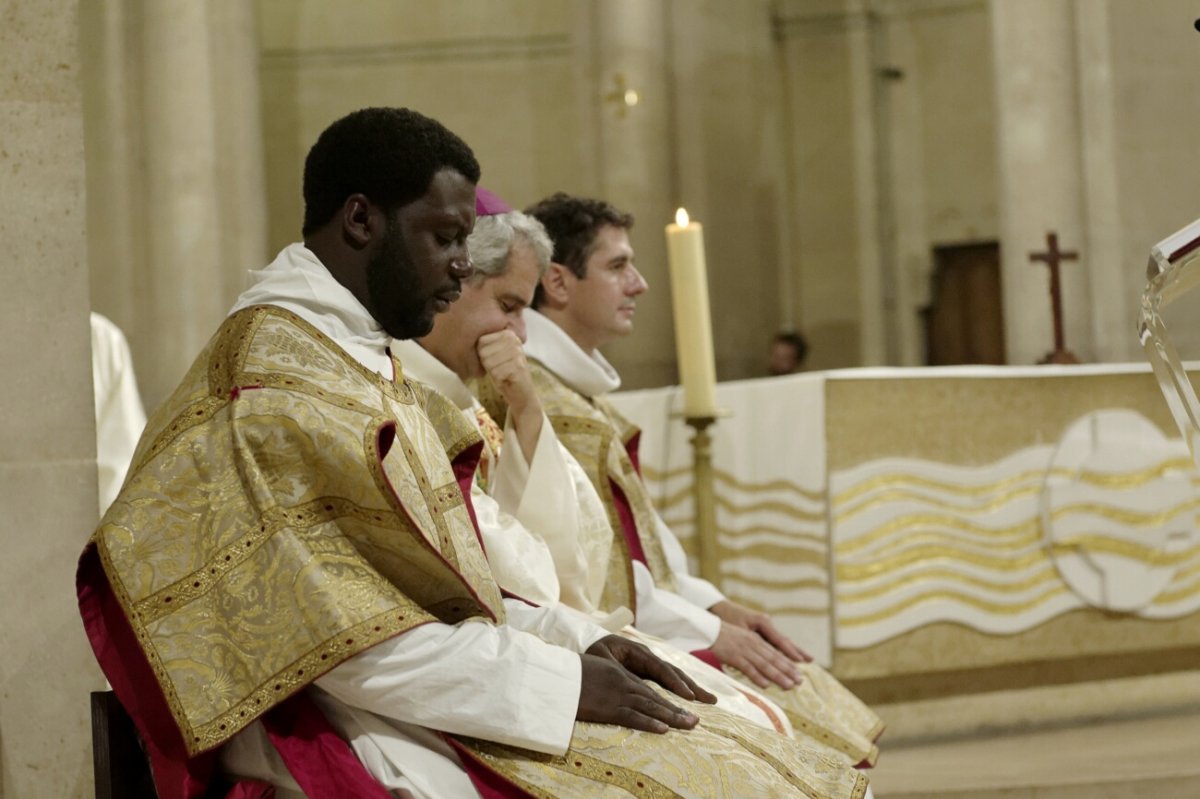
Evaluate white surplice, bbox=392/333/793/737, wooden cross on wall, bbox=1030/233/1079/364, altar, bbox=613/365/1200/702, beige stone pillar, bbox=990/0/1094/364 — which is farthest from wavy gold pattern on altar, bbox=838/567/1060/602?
beige stone pillar, bbox=990/0/1094/364

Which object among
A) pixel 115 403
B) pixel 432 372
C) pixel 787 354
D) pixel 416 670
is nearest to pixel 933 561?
pixel 432 372

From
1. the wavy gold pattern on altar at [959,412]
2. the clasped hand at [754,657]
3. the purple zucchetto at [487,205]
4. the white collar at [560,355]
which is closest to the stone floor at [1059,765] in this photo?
the clasped hand at [754,657]

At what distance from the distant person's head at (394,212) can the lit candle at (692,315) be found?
5.87 feet

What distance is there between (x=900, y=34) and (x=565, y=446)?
869 cm

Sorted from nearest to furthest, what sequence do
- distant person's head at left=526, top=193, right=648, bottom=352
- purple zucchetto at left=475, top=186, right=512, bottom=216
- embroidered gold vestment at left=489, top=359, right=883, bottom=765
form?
1. purple zucchetto at left=475, top=186, right=512, bottom=216
2. embroidered gold vestment at left=489, top=359, right=883, bottom=765
3. distant person's head at left=526, top=193, right=648, bottom=352

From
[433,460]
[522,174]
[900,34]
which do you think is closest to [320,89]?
[522,174]

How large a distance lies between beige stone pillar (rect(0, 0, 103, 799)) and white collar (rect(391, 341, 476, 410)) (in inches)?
23.6

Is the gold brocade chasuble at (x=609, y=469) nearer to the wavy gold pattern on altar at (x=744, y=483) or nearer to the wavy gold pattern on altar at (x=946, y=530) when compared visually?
the wavy gold pattern on altar at (x=744, y=483)

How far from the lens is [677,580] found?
12.3ft

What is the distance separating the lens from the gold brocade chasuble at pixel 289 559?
6.59ft

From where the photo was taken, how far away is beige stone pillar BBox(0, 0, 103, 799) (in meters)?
2.64

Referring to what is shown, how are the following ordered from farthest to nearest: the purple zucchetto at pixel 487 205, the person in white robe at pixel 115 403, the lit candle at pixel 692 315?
the person in white robe at pixel 115 403
the lit candle at pixel 692 315
the purple zucchetto at pixel 487 205

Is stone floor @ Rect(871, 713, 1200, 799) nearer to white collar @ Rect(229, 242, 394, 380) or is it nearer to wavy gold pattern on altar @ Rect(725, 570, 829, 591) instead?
wavy gold pattern on altar @ Rect(725, 570, 829, 591)

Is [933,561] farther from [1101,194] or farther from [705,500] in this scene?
[1101,194]
